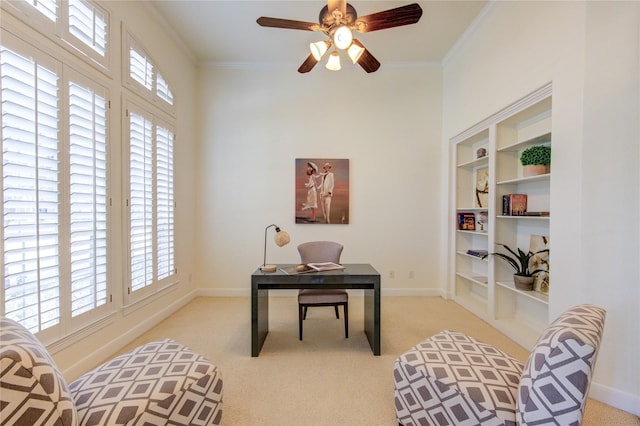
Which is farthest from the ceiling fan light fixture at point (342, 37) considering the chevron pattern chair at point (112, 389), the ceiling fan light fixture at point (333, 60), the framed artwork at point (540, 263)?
the framed artwork at point (540, 263)

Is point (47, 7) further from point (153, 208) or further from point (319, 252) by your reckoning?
point (319, 252)

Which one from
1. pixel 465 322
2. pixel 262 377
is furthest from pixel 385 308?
pixel 262 377

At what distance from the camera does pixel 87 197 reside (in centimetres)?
196

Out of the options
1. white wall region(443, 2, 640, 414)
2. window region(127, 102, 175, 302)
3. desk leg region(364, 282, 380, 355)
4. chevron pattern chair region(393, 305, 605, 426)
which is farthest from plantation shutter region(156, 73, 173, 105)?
white wall region(443, 2, 640, 414)

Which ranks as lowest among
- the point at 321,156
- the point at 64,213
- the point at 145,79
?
the point at 64,213

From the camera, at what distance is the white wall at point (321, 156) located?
3.74 metres

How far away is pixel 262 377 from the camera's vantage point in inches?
75.8

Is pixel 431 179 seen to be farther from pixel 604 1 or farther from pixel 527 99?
pixel 604 1

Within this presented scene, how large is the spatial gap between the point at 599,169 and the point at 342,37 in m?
2.00

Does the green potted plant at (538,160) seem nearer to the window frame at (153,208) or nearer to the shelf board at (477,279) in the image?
the shelf board at (477,279)

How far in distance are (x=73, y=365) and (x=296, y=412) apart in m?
1.70

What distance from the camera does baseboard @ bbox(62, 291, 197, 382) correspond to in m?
1.88

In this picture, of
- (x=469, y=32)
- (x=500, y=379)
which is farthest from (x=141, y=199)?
(x=469, y=32)

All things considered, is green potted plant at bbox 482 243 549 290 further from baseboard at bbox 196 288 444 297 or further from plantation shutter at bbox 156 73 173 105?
plantation shutter at bbox 156 73 173 105
